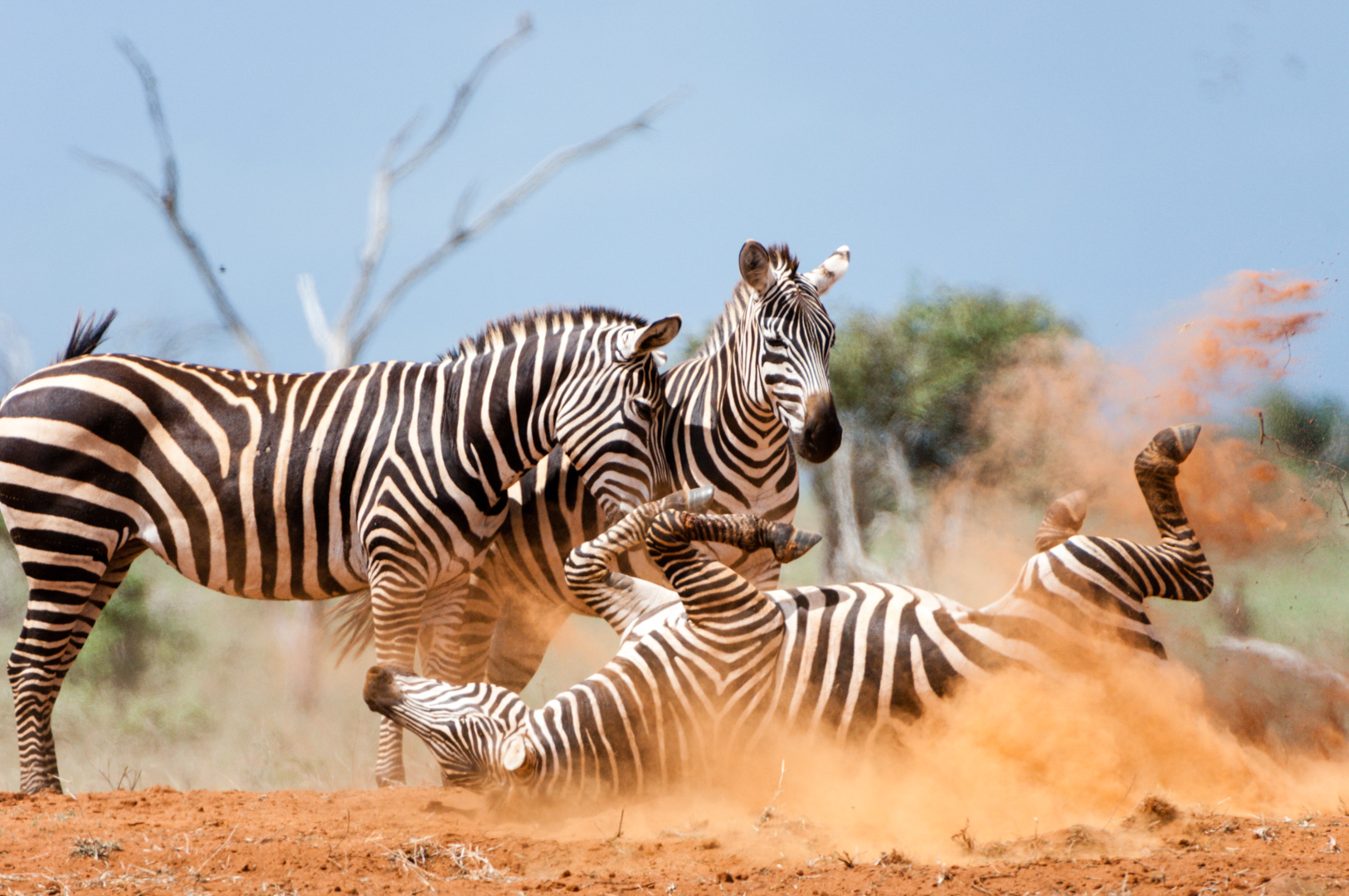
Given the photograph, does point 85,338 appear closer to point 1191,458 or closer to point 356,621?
point 356,621

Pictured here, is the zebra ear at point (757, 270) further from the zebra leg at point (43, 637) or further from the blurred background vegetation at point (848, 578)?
the zebra leg at point (43, 637)

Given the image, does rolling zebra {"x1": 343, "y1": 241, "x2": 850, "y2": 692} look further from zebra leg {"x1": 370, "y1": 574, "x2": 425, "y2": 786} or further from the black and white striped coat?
zebra leg {"x1": 370, "y1": 574, "x2": 425, "y2": 786}

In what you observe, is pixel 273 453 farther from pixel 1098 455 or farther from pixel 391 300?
pixel 391 300

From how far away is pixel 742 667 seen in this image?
4.50 meters

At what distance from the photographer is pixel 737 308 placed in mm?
6754

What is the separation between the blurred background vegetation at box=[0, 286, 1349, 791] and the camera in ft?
26.5

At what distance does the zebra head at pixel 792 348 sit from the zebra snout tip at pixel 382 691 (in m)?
2.44

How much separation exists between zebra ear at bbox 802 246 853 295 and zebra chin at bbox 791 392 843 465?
0.94 m

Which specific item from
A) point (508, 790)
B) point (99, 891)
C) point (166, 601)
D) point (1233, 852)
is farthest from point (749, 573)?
point (166, 601)

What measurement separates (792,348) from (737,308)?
2.65 feet

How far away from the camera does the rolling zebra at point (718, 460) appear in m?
6.06

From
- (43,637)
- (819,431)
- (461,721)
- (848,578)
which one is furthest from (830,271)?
(848,578)

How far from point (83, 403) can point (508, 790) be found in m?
3.48

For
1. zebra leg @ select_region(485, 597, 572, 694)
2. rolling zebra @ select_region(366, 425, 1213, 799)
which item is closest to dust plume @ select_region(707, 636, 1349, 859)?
rolling zebra @ select_region(366, 425, 1213, 799)
